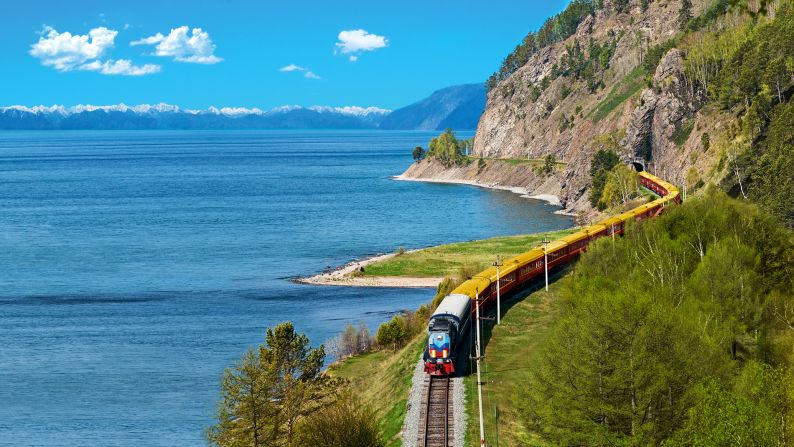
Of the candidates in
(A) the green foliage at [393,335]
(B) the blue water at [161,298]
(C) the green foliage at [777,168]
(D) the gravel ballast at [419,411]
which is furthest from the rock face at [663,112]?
(D) the gravel ballast at [419,411]

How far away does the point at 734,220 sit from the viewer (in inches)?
2581

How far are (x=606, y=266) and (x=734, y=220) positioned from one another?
12.2 m

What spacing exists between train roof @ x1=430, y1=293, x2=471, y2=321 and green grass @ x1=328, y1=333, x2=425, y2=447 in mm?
3963

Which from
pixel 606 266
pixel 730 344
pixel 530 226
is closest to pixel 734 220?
pixel 606 266

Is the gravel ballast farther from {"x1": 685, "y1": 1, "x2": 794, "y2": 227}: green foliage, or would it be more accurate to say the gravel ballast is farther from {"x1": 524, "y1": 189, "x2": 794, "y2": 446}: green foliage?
{"x1": 685, "y1": 1, "x2": 794, "y2": 227}: green foliage

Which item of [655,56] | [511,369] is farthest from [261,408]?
[655,56]

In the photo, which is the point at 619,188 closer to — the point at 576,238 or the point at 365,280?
the point at 365,280

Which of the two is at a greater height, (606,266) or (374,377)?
(606,266)

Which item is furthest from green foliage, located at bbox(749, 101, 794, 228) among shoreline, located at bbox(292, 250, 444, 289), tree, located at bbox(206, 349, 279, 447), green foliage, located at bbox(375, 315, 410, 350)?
tree, located at bbox(206, 349, 279, 447)

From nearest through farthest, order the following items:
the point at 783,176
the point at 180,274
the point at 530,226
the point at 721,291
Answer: the point at 721,291, the point at 783,176, the point at 180,274, the point at 530,226

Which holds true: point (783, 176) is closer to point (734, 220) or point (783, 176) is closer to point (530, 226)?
point (734, 220)

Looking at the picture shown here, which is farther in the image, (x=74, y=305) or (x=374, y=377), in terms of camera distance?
(x=74, y=305)

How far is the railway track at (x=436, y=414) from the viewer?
133 ft

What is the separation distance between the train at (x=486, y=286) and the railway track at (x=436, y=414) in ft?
2.79
